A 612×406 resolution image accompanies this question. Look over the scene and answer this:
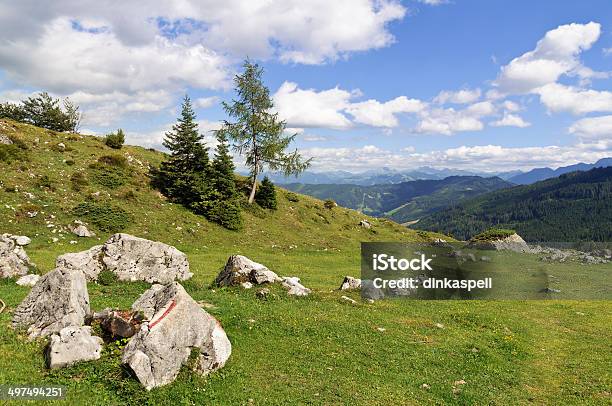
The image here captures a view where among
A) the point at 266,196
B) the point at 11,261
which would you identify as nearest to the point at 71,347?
the point at 11,261

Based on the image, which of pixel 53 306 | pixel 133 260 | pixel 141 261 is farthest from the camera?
pixel 141 261

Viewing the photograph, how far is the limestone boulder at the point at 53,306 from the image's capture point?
14.9 meters

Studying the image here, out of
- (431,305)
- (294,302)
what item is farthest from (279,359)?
(431,305)

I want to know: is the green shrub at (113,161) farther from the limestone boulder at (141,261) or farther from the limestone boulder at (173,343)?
the limestone boulder at (173,343)

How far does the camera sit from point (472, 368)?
56.0ft

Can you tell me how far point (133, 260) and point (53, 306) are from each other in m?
12.2

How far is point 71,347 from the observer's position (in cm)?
1317

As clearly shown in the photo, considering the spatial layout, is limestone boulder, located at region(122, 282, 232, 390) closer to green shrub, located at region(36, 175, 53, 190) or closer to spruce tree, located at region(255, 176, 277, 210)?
green shrub, located at region(36, 175, 53, 190)

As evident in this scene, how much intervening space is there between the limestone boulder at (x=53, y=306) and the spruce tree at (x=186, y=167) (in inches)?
1503

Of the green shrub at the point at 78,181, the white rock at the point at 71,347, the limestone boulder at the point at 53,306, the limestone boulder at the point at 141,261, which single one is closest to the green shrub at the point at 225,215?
the green shrub at the point at 78,181

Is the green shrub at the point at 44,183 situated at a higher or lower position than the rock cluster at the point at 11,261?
higher

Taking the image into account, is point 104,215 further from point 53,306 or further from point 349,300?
point 349,300

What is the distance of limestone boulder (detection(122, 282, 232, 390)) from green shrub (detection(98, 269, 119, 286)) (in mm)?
11415

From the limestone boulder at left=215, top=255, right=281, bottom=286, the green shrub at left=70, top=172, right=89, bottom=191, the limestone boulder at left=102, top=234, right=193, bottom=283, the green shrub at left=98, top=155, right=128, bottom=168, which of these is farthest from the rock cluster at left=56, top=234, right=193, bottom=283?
the green shrub at left=98, top=155, right=128, bottom=168
